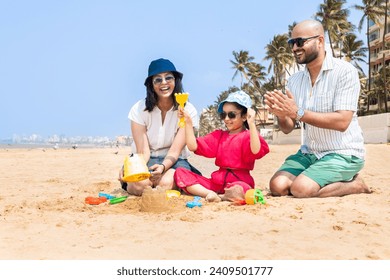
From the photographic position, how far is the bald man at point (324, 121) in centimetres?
442

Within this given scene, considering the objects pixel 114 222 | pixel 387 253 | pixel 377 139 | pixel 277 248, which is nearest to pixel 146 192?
pixel 114 222

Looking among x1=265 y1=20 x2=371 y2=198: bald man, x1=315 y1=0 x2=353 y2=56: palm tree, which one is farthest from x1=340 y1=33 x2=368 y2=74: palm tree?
x1=265 y1=20 x2=371 y2=198: bald man

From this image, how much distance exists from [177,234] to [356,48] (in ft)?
136

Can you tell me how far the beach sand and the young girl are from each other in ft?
0.87

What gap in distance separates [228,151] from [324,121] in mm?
1107

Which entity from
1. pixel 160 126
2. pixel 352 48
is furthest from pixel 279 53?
pixel 160 126

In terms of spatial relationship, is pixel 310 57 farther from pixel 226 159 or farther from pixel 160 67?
pixel 160 67

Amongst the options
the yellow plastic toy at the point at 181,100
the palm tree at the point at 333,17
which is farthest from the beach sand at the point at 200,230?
the palm tree at the point at 333,17

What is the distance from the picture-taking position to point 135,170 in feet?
14.6

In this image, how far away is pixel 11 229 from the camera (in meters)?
3.27

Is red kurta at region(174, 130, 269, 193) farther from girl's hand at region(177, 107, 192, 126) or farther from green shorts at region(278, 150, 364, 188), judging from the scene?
green shorts at region(278, 150, 364, 188)

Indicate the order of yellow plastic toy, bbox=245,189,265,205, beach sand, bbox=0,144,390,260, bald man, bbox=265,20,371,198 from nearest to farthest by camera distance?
beach sand, bbox=0,144,390,260 < yellow plastic toy, bbox=245,189,265,205 < bald man, bbox=265,20,371,198

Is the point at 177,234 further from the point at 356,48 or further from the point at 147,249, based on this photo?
the point at 356,48

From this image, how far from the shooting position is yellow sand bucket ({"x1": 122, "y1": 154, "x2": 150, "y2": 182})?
4.45 m
